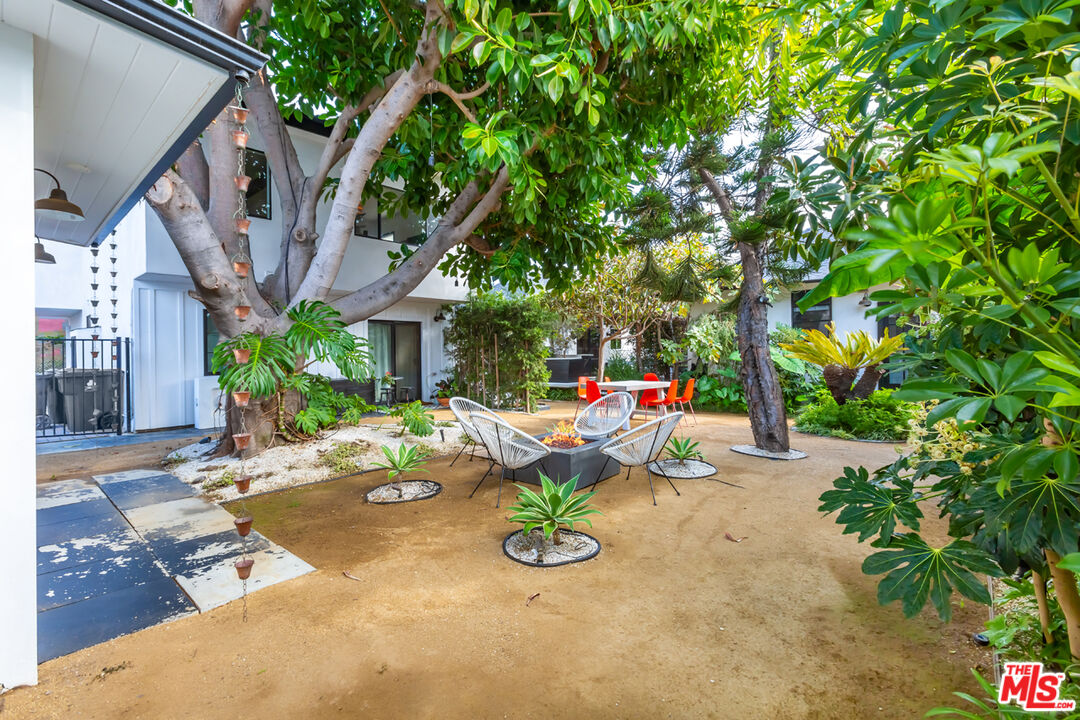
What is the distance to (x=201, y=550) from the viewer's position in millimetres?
3451

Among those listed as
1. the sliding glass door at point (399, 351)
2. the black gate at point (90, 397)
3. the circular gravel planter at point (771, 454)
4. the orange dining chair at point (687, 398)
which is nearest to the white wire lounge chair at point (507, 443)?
the circular gravel planter at point (771, 454)

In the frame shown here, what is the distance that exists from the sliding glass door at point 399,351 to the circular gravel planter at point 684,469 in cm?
778

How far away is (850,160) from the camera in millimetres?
1496

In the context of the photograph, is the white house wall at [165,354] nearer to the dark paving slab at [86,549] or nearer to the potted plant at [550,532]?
A: the dark paving slab at [86,549]

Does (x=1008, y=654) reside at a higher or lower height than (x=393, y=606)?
higher

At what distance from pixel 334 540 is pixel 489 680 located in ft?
6.86

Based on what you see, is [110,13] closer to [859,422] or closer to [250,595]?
[250,595]

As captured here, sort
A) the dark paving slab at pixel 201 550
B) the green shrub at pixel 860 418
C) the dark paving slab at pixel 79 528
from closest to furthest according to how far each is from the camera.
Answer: the dark paving slab at pixel 201 550 → the dark paving slab at pixel 79 528 → the green shrub at pixel 860 418

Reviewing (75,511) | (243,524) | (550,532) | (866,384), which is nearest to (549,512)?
(550,532)

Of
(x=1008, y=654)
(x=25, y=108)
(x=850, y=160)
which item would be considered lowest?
(x=1008, y=654)

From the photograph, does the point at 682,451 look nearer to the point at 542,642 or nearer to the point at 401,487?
the point at 401,487

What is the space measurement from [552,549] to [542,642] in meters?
1.11

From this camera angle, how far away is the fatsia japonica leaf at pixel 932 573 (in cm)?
151

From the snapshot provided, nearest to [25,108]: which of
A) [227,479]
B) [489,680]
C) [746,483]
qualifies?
[489,680]
